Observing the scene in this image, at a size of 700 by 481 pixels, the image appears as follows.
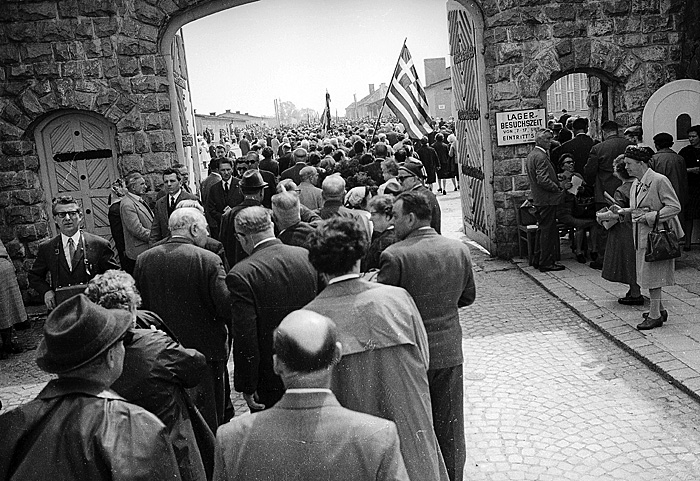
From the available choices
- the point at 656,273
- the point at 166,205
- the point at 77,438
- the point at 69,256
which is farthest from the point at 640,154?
the point at 77,438

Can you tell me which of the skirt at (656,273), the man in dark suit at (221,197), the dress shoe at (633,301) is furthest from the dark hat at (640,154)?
the man in dark suit at (221,197)

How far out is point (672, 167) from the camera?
9.22 metres

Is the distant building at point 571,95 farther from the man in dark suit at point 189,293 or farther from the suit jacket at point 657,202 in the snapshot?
the man in dark suit at point 189,293

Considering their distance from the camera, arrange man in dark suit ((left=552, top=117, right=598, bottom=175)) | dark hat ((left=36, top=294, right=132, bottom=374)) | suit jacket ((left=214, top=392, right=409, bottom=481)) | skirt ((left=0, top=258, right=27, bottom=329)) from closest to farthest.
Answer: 1. suit jacket ((left=214, top=392, right=409, bottom=481))
2. dark hat ((left=36, top=294, right=132, bottom=374))
3. skirt ((left=0, top=258, right=27, bottom=329))
4. man in dark suit ((left=552, top=117, right=598, bottom=175))

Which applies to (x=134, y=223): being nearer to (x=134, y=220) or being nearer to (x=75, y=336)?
(x=134, y=220)

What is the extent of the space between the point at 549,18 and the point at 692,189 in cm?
324

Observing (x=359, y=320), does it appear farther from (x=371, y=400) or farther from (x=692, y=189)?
(x=692, y=189)

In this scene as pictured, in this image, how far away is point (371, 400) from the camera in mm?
3256

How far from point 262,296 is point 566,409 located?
2766mm

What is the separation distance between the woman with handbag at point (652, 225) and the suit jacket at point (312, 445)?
17.7ft

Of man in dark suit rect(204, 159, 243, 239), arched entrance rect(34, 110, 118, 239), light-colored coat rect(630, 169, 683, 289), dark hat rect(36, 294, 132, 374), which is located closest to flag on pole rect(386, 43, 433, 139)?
man in dark suit rect(204, 159, 243, 239)

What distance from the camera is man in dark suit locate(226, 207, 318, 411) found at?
4398 mm

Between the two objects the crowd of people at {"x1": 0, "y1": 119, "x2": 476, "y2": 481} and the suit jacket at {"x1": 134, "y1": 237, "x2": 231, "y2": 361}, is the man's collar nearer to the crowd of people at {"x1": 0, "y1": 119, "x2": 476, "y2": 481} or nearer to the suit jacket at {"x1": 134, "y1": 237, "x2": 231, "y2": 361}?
the crowd of people at {"x1": 0, "y1": 119, "x2": 476, "y2": 481}

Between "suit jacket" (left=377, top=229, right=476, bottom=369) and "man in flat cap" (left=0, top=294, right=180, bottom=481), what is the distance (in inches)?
70.7
